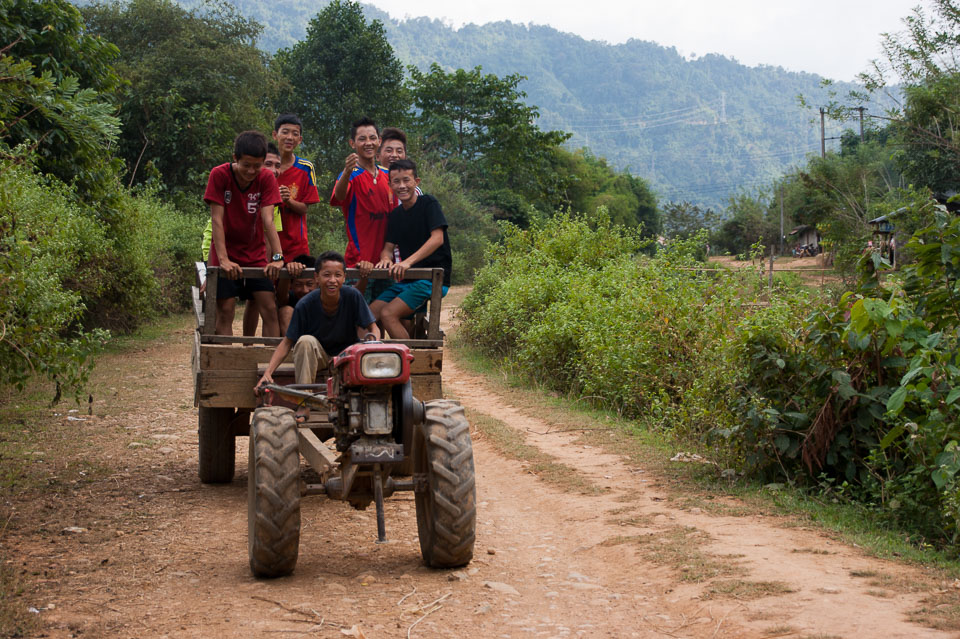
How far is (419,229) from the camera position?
24.9ft

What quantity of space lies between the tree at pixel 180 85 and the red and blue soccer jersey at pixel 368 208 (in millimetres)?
18337

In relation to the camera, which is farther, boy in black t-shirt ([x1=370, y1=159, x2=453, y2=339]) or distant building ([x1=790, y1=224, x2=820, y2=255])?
distant building ([x1=790, y1=224, x2=820, y2=255])

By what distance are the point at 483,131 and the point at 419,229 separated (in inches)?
1672

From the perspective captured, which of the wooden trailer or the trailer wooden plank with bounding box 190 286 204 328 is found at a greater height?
the trailer wooden plank with bounding box 190 286 204 328

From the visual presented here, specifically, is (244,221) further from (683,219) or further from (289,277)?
(683,219)

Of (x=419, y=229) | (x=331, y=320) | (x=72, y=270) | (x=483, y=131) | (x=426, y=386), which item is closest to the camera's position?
(x=331, y=320)

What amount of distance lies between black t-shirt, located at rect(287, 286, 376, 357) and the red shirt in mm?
1364

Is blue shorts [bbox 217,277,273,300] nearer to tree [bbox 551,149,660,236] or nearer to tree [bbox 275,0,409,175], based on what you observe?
tree [bbox 275,0,409,175]

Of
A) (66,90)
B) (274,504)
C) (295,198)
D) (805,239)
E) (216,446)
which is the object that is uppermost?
(66,90)

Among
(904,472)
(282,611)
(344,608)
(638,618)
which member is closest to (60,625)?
(282,611)

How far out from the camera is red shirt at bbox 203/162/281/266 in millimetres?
7113

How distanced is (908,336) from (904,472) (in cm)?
96

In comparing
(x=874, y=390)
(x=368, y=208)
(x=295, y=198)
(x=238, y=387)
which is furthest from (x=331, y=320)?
(x=874, y=390)

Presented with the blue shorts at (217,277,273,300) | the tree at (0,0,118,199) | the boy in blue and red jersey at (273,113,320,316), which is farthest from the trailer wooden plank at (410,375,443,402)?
the tree at (0,0,118,199)
